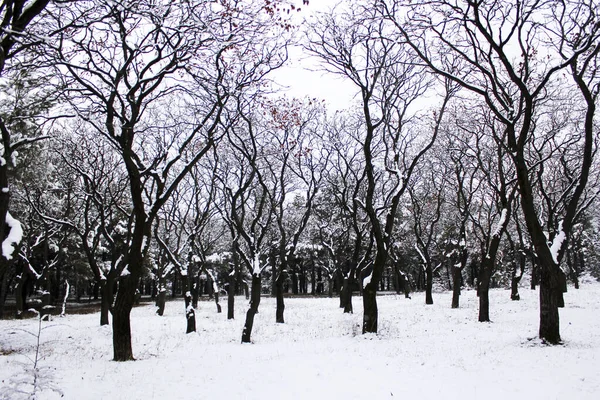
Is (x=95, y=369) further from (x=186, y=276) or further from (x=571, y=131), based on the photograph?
(x=571, y=131)

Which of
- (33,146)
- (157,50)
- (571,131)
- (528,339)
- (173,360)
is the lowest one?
(173,360)

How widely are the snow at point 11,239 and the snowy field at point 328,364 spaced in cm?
165

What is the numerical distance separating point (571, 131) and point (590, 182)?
9.15m

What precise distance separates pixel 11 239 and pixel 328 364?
7055 mm

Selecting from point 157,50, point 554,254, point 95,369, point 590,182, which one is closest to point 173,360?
point 95,369

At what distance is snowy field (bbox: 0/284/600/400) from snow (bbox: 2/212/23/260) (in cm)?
165

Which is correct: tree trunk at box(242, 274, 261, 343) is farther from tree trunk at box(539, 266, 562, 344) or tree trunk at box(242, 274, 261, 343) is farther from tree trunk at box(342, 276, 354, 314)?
tree trunk at box(342, 276, 354, 314)

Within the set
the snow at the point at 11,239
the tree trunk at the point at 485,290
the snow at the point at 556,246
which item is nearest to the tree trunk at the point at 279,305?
the tree trunk at the point at 485,290

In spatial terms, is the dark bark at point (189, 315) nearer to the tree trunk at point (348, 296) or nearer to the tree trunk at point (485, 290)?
the tree trunk at point (348, 296)

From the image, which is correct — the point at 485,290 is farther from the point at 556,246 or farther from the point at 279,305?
the point at 279,305

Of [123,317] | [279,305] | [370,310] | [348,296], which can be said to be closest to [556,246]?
[370,310]

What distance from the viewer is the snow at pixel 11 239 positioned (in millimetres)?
6605

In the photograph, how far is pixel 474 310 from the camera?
20844mm

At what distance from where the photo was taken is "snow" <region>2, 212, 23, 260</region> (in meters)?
6.61
